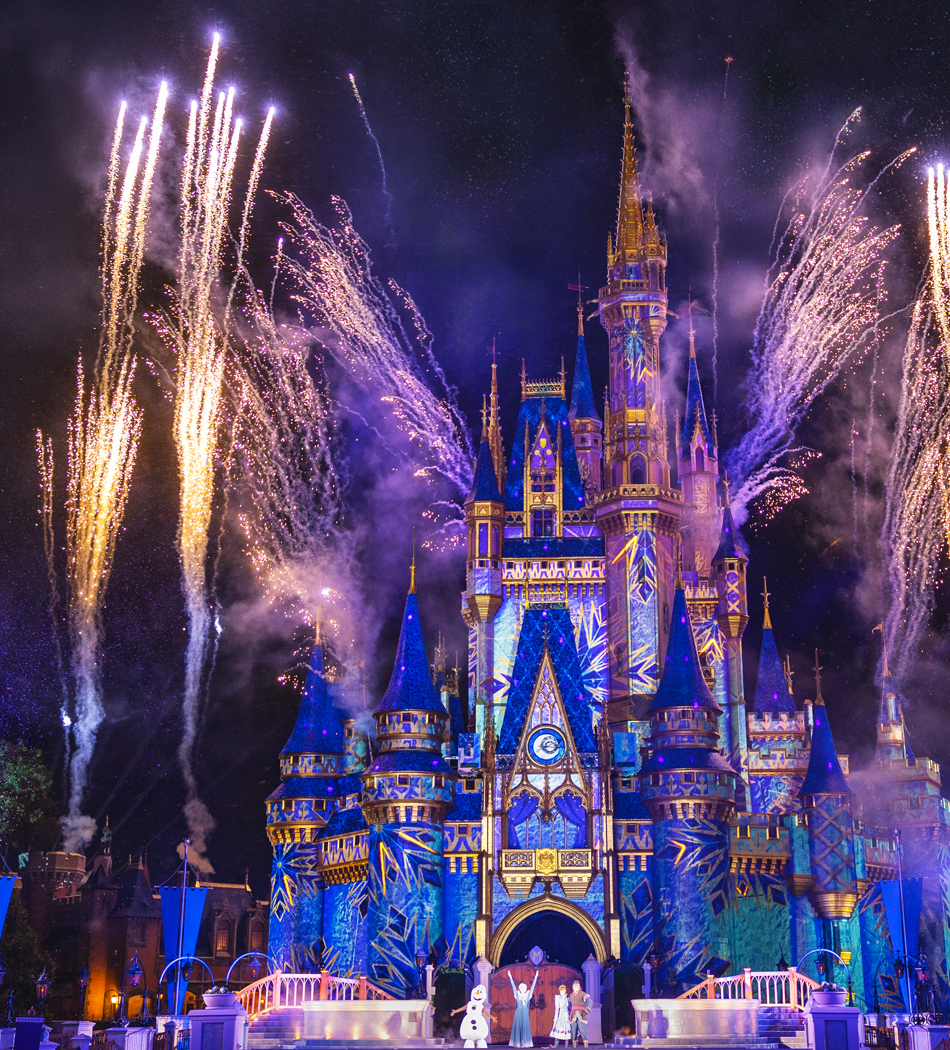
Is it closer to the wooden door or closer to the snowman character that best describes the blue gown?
the snowman character

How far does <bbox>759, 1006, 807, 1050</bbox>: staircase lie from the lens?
38312 mm

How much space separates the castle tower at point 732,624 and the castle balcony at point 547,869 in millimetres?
12466

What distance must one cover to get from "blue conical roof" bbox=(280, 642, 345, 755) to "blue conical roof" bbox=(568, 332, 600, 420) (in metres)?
18.4

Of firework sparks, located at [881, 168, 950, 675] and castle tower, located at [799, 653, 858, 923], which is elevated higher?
firework sparks, located at [881, 168, 950, 675]

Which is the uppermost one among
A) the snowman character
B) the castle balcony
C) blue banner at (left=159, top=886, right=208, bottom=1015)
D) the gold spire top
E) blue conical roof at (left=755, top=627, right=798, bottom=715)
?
the gold spire top

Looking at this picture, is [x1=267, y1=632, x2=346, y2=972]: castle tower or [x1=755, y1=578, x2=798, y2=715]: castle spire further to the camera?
[x1=755, y1=578, x2=798, y2=715]: castle spire

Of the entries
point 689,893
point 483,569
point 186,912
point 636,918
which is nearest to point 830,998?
point 689,893

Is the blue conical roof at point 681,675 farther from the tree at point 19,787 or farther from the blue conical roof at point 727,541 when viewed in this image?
the tree at point 19,787

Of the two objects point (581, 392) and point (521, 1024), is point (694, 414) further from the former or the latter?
point (521, 1024)

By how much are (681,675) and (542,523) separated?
11.3 meters

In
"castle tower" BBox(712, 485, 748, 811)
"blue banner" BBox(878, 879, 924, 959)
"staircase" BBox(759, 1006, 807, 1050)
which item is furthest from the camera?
"castle tower" BBox(712, 485, 748, 811)

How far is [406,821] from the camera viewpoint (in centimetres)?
5319

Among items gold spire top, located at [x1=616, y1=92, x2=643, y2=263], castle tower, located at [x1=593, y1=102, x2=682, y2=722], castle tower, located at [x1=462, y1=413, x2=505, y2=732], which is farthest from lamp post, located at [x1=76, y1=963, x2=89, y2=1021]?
gold spire top, located at [x1=616, y1=92, x2=643, y2=263]

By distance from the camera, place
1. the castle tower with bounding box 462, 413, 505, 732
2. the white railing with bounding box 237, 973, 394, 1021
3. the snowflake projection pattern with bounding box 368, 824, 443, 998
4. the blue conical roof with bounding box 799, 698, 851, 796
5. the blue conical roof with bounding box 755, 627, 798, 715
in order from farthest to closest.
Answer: the blue conical roof with bounding box 755, 627, 798, 715
the castle tower with bounding box 462, 413, 505, 732
the blue conical roof with bounding box 799, 698, 851, 796
the snowflake projection pattern with bounding box 368, 824, 443, 998
the white railing with bounding box 237, 973, 394, 1021
